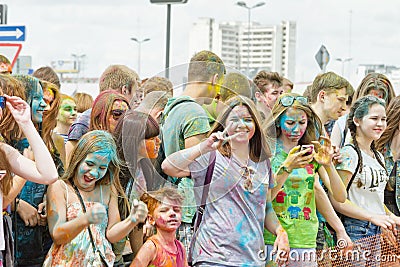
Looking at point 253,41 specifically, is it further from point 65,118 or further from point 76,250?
point 76,250

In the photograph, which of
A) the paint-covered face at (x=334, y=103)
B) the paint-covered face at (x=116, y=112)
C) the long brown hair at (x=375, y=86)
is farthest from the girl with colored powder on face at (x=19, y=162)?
the long brown hair at (x=375, y=86)

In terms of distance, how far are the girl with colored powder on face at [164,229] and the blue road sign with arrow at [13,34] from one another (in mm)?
4616

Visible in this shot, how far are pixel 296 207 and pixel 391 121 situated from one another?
80.0 inches

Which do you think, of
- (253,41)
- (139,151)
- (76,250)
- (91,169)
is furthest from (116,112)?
(253,41)

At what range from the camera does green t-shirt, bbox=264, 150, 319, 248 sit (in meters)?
6.05

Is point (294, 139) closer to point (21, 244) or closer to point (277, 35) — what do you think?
point (21, 244)

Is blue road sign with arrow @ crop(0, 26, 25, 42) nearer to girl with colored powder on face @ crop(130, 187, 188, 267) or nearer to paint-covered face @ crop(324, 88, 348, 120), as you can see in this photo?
paint-covered face @ crop(324, 88, 348, 120)

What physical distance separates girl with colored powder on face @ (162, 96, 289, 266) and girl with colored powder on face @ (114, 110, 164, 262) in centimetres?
14

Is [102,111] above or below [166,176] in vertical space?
above

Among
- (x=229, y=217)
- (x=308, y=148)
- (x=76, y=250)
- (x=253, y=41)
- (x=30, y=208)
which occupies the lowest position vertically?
(x=253, y=41)

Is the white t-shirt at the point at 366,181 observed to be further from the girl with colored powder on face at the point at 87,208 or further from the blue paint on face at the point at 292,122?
the girl with colored powder on face at the point at 87,208

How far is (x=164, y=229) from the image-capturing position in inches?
209

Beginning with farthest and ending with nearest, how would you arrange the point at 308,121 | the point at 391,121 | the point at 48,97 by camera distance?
the point at 391,121, the point at 308,121, the point at 48,97

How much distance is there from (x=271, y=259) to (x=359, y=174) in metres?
1.36
